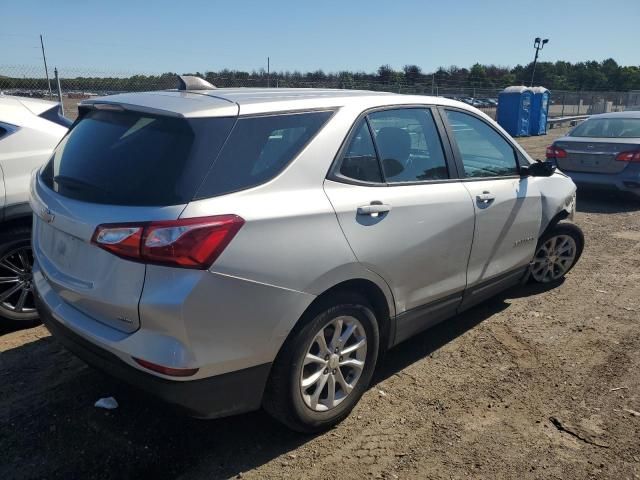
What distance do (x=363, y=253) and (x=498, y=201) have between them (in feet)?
5.06

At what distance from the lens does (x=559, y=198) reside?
15.5 ft

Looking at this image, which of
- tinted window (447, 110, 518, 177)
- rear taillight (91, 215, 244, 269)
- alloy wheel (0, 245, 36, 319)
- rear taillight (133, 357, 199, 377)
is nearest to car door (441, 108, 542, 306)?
tinted window (447, 110, 518, 177)

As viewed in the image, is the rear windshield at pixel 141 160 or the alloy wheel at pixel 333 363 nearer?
the rear windshield at pixel 141 160

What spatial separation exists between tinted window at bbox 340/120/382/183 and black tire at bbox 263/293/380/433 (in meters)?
0.66

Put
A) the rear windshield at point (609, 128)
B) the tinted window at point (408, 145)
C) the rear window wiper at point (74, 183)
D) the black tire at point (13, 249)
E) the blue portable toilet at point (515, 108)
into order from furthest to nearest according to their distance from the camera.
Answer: the blue portable toilet at point (515, 108)
the rear windshield at point (609, 128)
the black tire at point (13, 249)
the tinted window at point (408, 145)
the rear window wiper at point (74, 183)

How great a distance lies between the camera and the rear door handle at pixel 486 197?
371 centimetres

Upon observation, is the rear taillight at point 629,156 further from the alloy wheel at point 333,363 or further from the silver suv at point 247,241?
the alloy wheel at point 333,363

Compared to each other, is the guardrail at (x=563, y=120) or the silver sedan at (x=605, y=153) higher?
the silver sedan at (x=605, y=153)

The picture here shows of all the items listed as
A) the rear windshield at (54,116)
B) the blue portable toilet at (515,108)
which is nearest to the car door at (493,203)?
the rear windshield at (54,116)

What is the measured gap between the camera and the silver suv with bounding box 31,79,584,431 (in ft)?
7.52

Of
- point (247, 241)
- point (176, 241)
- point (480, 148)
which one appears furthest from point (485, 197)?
point (176, 241)

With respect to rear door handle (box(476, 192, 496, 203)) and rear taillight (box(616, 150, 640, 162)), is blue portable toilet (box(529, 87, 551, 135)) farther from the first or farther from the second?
rear door handle (box(476, 192, 496, 203))

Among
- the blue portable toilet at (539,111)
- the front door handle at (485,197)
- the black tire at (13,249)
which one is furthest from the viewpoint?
the blue portable toilet at (539,111)

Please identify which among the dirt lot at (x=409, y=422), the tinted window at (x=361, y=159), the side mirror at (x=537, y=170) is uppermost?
the tinted window at (x=361, y=159)
